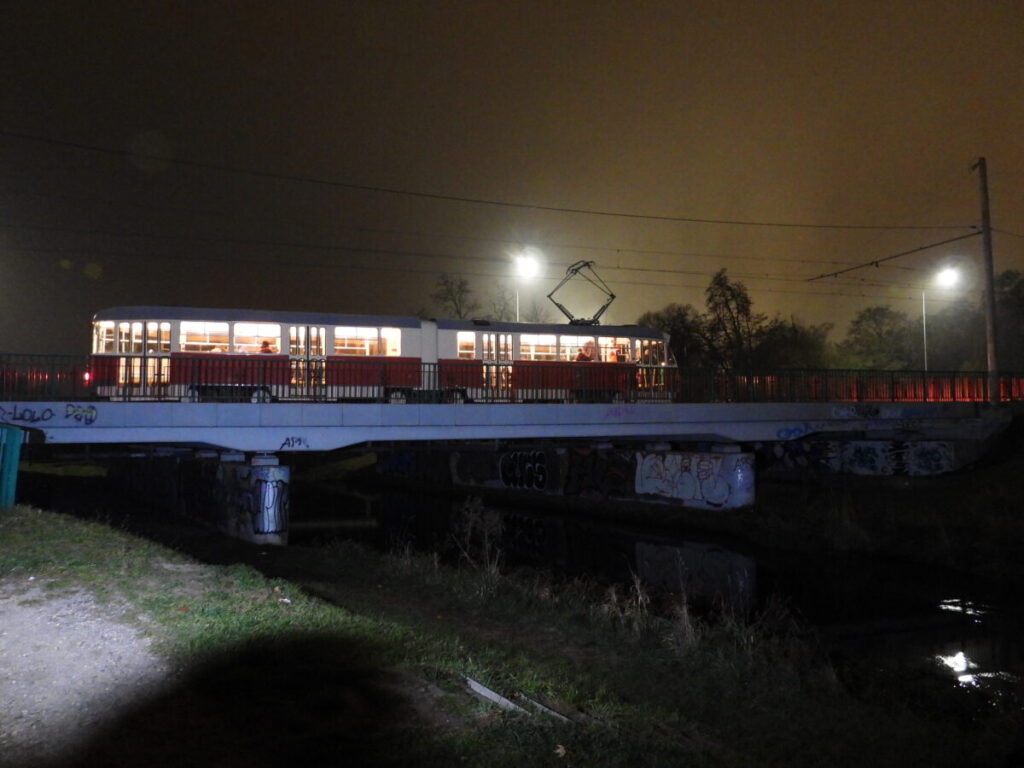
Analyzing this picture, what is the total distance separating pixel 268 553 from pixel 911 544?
57.2 feet

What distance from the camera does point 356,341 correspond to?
83.9ft

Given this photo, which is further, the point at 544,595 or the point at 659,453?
the point at 659,453

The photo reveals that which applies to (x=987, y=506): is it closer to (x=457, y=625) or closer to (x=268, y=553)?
(x=457, y=625)

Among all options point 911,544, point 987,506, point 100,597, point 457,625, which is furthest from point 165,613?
point 987,506

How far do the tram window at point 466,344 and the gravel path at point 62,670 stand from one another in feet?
61.5

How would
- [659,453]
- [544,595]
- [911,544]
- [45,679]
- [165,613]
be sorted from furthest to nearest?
[659,453] → [911,544] → [544,595] → [165,613] → [45,679]

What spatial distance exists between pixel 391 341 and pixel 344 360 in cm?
435

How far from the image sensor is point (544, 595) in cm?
1280

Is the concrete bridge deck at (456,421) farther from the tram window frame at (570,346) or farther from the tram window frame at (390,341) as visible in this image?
the tram window frame at (570,346)

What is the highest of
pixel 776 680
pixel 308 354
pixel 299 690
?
pixel 308 354

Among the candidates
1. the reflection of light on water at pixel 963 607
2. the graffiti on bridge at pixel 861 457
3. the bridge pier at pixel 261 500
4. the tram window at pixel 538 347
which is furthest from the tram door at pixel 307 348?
the graffiti on bridge at pixel 861 457

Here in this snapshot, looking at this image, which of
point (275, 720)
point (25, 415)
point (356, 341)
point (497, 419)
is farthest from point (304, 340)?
point (275, 720)

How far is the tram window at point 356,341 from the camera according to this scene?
25.3m

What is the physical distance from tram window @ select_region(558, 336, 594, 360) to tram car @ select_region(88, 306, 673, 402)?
0.14ft
